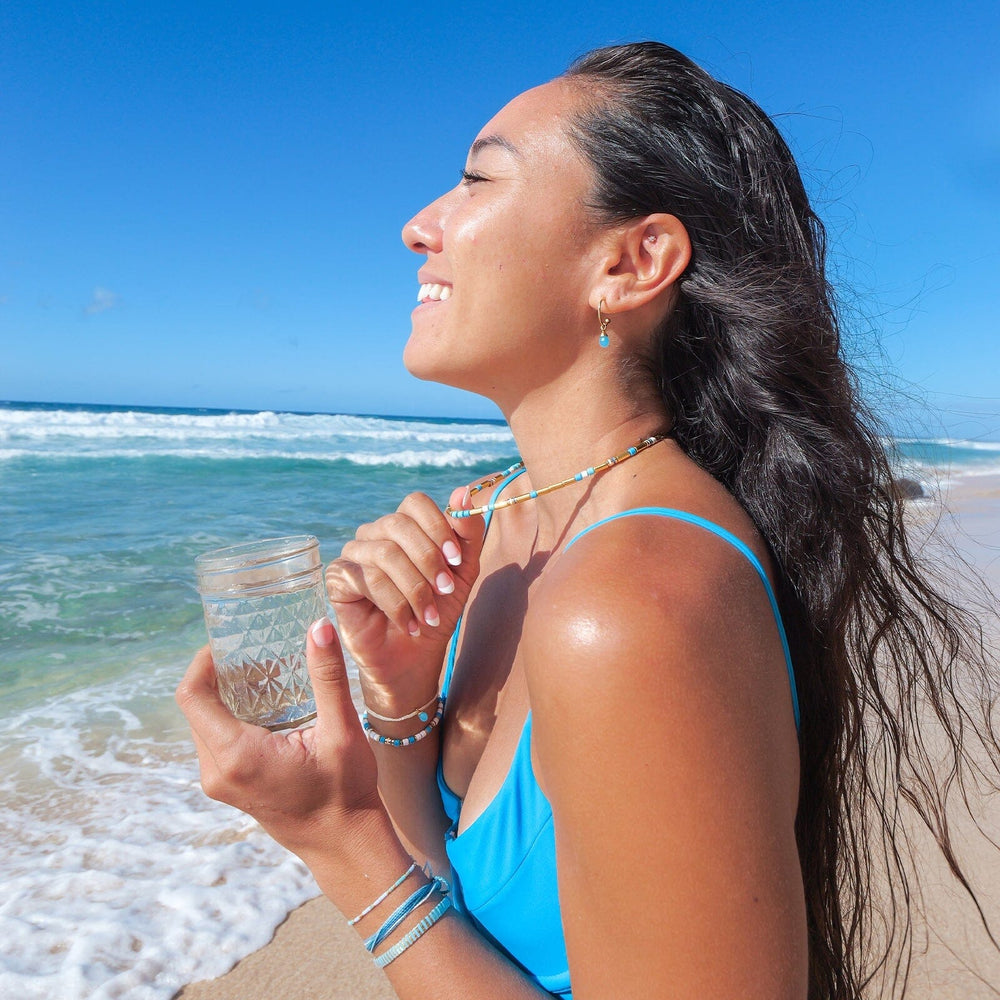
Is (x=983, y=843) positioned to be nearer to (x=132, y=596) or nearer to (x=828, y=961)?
(x=828, y=961)

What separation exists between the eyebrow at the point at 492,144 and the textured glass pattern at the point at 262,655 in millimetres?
1020

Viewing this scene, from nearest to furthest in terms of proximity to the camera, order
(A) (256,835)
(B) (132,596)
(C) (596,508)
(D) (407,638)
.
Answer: (C) (596,508) → (D) (407,638) → (A) (256,835) → (B) (132,596)

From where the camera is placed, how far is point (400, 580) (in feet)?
5.49

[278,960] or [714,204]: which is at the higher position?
[714,204]

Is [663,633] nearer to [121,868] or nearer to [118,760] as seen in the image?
[121,868]

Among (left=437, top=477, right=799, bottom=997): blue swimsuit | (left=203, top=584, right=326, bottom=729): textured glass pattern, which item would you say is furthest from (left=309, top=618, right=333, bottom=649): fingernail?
(left=437, top=477, right=799, bottom=997): blue swimsuit

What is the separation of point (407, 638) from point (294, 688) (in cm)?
44

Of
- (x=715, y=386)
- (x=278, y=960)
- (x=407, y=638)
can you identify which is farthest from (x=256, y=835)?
(x=715, y=386)

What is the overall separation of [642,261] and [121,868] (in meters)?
3.14

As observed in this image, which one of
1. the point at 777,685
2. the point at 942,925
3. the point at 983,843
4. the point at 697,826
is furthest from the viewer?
the point at 983,843

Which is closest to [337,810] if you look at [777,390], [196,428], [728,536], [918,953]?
[728,536]

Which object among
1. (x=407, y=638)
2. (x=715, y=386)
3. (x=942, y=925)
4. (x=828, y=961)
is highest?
(x=715, y=386)

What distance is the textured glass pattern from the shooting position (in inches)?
58.4

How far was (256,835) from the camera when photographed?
3609 millimetres
